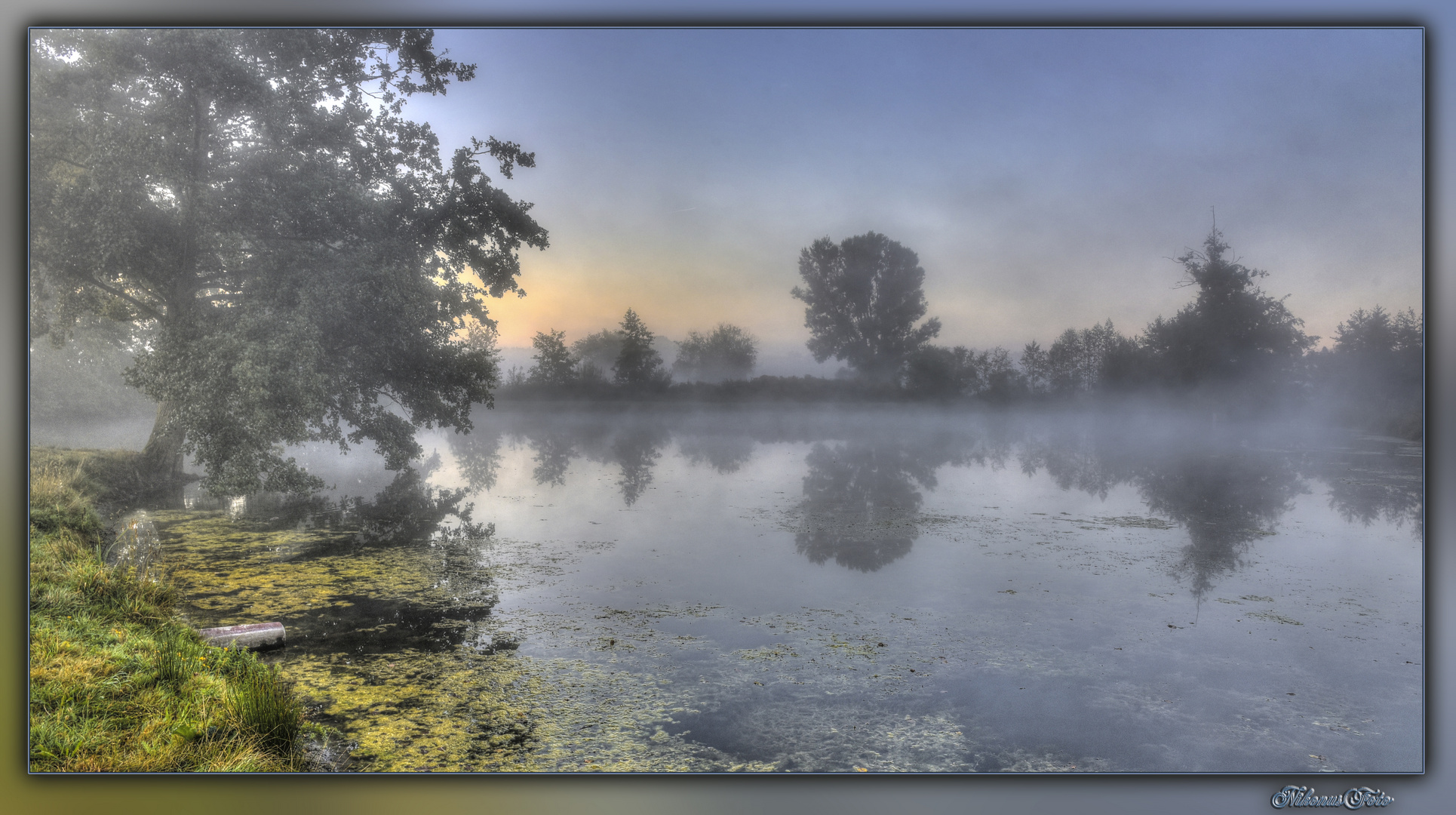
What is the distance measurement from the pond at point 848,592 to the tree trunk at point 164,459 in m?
0.14

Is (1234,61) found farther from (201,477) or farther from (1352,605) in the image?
(201,477)

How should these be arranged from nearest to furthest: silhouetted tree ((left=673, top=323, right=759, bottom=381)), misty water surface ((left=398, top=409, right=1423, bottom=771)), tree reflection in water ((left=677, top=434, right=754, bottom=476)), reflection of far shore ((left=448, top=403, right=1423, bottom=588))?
misty water surface ((left=398, top=409, right=1423, bottom=771)) → reflection of far shore ((left=448, top=403, right=1423, bottom=588)) → silhouetted tree ((left=673, top=323, right=759, bottom=381)) → tree reflection in water ((left=677, top=434, right=754, bottom=476))

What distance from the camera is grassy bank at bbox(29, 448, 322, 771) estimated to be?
2.52m

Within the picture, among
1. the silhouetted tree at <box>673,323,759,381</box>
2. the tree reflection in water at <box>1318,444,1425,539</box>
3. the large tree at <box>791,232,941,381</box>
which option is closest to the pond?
the tree reflection in water at <box>1318,444,1425,539</box>

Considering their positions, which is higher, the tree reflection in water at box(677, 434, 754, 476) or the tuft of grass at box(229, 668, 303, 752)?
the tree reflection in water at box(677, 434, 754, 476)

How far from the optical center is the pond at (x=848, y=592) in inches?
101

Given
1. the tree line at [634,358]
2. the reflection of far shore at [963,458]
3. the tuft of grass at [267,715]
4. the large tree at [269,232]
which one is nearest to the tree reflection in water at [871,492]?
the reflection of far shore at [963,458]

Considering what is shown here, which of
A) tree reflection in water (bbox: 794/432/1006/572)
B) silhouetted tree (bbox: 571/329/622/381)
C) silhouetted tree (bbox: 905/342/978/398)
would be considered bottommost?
tree reflection in water (bbox: 794/432/1006/572)

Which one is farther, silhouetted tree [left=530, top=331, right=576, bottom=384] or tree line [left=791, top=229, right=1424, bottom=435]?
silhouetted tree [left=530, top=331, right=576, bottom=384]

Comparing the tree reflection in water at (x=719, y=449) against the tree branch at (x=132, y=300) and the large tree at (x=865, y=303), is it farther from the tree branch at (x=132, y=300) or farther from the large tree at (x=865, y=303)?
the tree branch at (x=132, y=300)

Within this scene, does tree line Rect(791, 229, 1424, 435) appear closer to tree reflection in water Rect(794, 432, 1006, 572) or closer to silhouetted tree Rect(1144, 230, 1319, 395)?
silhouetted tree Rect(1144, 230, 1319, 395)

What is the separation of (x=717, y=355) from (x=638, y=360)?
48 centimetres

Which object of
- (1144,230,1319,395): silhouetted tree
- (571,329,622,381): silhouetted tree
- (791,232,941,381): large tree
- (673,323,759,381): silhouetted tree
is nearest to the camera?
(1144,230,1319,395): silhouetted tree

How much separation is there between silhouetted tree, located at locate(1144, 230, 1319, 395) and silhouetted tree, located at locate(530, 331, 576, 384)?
3.31 metres
